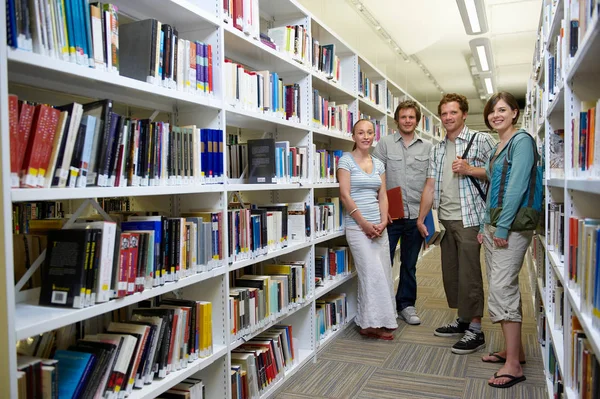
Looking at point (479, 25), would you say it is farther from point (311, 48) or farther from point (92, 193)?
point (92, 193)

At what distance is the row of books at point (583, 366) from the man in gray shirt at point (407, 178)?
226cm

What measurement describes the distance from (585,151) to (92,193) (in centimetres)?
155

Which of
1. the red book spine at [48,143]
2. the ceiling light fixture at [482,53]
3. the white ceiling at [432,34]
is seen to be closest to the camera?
the red book spine at [48,143]

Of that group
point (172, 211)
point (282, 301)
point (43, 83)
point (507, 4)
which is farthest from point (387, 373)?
point (507, 4)

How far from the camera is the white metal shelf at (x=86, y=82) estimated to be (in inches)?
53.3

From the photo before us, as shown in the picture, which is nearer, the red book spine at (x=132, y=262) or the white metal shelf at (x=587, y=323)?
the white metal shelf at (x=587, y=323)

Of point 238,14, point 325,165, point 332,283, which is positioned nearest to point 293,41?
point 238,14

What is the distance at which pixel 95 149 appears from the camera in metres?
1.54

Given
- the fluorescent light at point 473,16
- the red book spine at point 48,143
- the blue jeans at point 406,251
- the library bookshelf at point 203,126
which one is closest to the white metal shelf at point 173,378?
the library bookshelf at point 203,126

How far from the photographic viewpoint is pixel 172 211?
91.0 inches

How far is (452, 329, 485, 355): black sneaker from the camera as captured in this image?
3285 mm

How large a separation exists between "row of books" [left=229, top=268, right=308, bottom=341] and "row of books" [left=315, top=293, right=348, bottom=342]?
358mm

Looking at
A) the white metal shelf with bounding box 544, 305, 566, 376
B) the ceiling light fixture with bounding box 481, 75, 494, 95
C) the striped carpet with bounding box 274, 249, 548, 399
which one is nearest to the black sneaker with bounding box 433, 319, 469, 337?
the striped carpet with bounding box 274, 249, 548, 399

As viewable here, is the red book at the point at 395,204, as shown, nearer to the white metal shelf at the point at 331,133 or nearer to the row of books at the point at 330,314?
the white metal shelf at the point at 331,133
